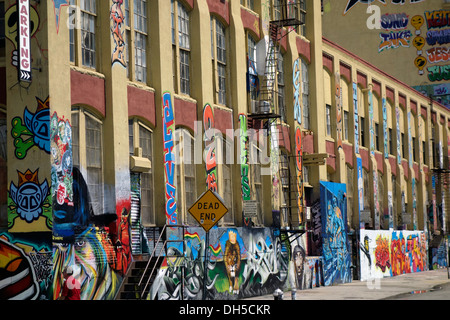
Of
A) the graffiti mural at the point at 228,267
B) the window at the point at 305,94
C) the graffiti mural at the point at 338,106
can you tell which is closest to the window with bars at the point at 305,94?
the window at the point at 305,94

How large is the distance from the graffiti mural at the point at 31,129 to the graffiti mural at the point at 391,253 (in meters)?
24.8

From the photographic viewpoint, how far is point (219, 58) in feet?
94.3

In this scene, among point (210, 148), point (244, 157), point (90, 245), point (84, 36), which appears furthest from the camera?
point (244, 157)

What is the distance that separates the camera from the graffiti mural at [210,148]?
26.7 m

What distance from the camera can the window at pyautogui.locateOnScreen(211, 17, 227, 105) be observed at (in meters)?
28.2

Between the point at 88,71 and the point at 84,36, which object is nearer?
the point at 88,71

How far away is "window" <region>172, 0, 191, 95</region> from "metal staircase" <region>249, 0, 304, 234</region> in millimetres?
4402

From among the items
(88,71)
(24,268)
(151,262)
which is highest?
(88,71)

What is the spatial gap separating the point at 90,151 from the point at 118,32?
3462 millimetres

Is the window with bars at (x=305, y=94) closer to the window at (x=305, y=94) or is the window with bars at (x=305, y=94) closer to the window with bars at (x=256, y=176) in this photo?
the window at (x=305, y=94)

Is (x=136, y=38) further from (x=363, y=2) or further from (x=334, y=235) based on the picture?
(x=363, y=2)

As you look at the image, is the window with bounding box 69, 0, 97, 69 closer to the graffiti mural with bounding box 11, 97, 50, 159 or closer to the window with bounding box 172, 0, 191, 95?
the graffiti mural with bounding box 11, 97, 50, 159

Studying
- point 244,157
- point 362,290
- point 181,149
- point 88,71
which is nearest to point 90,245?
point 88,71
